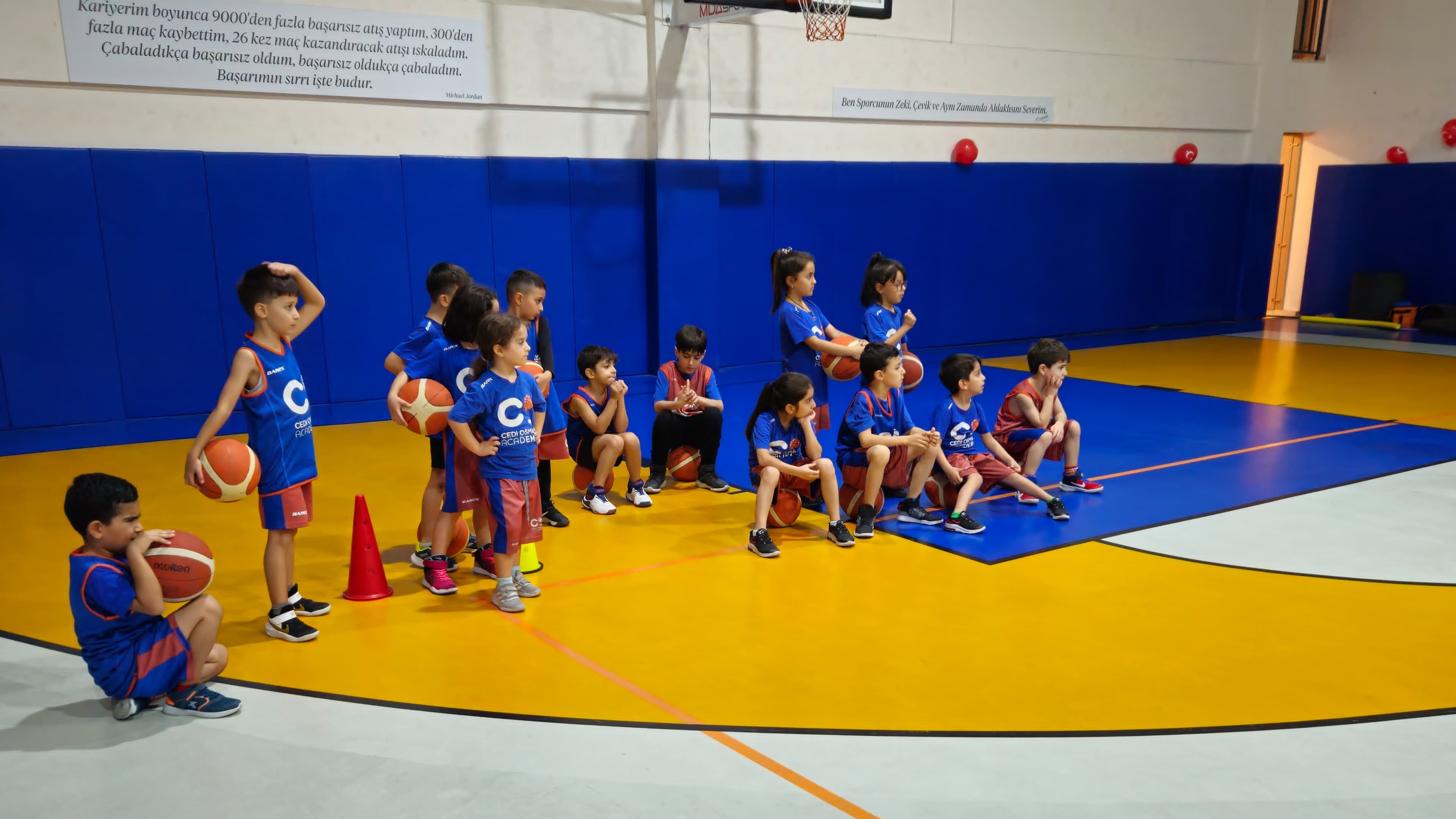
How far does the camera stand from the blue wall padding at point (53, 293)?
292 inches

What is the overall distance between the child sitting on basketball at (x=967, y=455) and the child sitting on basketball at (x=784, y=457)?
0.67 m

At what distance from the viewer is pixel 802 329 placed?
6.23m

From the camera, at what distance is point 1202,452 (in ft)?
24.3

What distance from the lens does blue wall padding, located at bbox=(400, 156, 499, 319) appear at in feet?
29.4

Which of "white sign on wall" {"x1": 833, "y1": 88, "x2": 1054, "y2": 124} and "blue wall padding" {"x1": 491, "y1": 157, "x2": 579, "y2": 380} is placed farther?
"white sign on wall" {"x1": 833, "y1": 88, "x2": 1054, "y2": 124}

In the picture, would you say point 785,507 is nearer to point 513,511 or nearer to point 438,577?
point 513,511

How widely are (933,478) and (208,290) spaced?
19.6ft

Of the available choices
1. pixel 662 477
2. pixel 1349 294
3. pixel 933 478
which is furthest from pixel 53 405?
pixel 1349 294

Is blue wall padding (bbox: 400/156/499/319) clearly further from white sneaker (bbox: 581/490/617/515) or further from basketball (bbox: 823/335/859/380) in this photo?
basketball (bbox: 823/335/859/380)

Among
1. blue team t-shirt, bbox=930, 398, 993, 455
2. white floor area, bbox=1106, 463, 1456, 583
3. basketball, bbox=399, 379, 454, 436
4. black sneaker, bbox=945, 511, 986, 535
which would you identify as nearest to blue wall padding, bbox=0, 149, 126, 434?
basketball, bbox=399, 379, 454, 436

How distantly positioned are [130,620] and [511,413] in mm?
1614

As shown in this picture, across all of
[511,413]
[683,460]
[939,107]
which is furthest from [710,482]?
[939,107]

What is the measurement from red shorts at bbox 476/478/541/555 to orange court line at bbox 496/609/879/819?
0.33 m

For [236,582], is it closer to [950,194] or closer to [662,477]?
[662,477]
